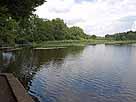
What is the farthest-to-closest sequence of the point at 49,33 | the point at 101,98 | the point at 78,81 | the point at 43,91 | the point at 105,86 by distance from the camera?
1. the point at 49,33
2. the point at 78,81
3. the point at 105,86
4. the point at 43,91
5. the point at 101,98

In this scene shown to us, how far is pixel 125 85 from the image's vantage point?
2217 centimetres

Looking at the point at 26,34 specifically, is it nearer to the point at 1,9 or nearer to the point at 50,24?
the point at 50,24

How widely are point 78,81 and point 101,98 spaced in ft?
20.0

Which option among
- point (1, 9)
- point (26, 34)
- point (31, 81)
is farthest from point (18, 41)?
point (1, 9)

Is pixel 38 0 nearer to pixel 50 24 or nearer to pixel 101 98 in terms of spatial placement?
pixel 101 98

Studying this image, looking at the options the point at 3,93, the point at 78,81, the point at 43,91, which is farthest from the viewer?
the point at 78,81

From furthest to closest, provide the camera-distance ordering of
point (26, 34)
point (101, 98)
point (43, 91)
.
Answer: point (26, 34) < point (43, 91) < point (101, 98)

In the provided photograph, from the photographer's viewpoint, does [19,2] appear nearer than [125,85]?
Yes

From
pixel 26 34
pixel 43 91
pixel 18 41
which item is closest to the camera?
pixel 43 91

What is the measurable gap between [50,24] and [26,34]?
32058 mm

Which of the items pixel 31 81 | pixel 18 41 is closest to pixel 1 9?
pixel 31 81

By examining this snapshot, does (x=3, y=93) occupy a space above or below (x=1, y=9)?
below

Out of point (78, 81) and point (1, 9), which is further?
point (78, 81)

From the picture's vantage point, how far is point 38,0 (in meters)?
20.8
